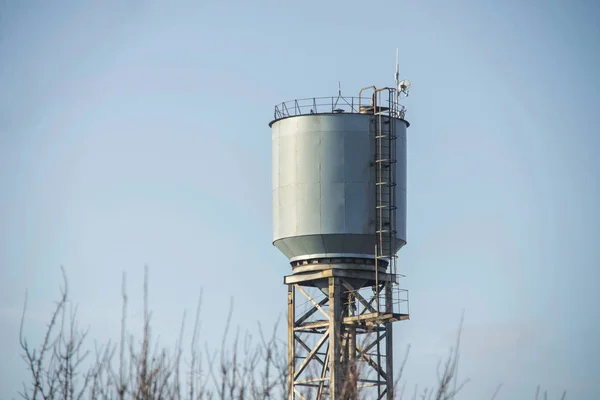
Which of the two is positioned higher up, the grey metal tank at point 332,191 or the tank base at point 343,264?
the grey metal tank at point 332,191

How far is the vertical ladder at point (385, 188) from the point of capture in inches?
1657

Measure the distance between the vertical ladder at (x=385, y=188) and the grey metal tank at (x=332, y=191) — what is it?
17cm

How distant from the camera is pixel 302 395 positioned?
41344mm

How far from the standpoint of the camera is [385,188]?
42.3 m

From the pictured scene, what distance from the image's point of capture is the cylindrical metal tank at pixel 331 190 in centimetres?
4203

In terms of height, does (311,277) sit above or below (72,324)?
above

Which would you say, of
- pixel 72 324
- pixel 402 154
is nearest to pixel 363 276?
pixel 402 154

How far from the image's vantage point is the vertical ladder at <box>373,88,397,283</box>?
42.1m

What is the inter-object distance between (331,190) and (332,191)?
0.15 ft

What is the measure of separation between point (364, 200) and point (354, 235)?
1.18 metres

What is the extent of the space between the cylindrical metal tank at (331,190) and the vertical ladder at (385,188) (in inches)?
6.9

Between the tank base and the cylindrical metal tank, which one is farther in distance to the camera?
the tank base

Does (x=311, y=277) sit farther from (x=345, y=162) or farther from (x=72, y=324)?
(x=72, y=324)

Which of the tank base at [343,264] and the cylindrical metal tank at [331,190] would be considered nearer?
the cylindrical metal tank at [331,190]
